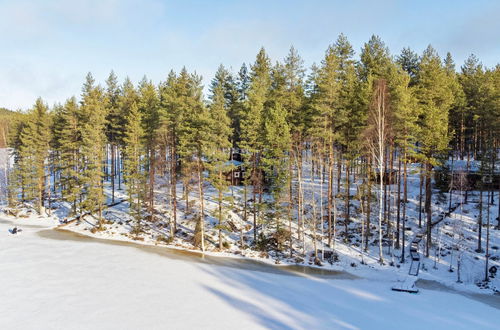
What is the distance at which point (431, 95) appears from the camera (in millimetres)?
28062

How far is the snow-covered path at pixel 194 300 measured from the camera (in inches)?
654

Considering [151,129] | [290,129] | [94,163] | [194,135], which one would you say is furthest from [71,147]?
[290,129]

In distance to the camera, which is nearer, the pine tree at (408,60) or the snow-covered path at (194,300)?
the snow-covered path at (194,300)

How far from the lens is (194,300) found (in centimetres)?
1936

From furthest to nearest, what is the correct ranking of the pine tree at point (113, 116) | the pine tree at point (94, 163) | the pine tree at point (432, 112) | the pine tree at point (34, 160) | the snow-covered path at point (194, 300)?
the pine tree at point (113, 116) → the pine tree at point (34, 160) → the pine tree at point (94, 163) → the pine tree at point (432, 112) → the snow-covered path at point (194, 300)

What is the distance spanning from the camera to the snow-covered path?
16.6 meters

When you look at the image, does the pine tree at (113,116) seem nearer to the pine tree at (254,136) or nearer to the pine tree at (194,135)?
the pine tree at (194,135)

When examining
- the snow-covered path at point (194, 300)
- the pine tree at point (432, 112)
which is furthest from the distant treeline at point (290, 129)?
the snow-covered path at point (194, 300)

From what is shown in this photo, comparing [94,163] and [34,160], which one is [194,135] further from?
[34,160]

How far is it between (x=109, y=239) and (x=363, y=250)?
28238mm

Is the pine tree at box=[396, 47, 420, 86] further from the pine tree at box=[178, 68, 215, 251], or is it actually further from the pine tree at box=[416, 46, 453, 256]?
the pine tree at box=[178, 68, 215, 251]

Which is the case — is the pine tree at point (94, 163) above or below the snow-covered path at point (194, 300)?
above

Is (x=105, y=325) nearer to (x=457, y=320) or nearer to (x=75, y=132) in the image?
(x=457, y=320)

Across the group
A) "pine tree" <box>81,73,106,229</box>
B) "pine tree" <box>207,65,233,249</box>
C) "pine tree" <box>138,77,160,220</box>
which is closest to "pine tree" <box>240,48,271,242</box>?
"pine tree" <box>207,65,233,249</box>
